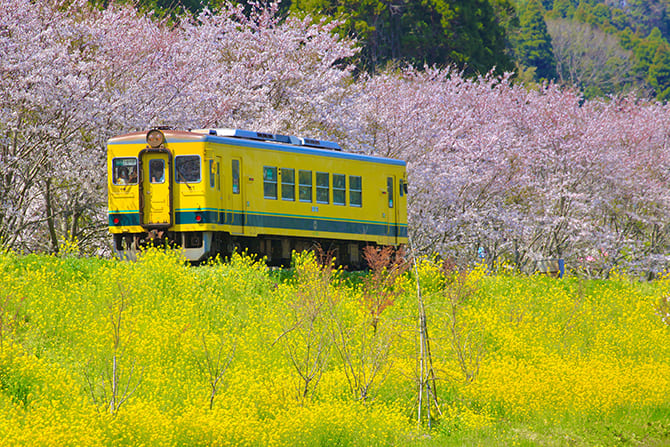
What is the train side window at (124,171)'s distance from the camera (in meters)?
16.2

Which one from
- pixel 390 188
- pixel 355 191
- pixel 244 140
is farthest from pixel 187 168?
pixel 390 188

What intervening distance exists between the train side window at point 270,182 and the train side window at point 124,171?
7.55ft

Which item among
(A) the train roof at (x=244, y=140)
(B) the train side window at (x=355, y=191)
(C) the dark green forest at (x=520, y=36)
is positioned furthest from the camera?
(C) the dark green forest at (x=520, y=36)

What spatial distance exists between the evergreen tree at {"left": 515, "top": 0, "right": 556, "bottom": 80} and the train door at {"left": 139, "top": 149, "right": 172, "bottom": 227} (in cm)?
4588

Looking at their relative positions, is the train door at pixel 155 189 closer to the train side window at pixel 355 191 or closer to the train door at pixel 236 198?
the train door at pixel 236 198

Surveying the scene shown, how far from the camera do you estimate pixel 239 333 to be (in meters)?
12.5

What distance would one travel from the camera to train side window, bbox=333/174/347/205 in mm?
18391

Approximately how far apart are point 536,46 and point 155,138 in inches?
1873

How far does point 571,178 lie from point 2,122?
1615 centimetres

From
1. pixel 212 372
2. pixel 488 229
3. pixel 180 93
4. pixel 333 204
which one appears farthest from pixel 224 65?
pixel 212 372

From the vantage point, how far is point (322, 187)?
59.3 ft

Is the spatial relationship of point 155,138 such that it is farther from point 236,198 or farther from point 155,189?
point 236,198

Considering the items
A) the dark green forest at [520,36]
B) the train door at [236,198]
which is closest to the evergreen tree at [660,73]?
the dark green forest at [520,36]

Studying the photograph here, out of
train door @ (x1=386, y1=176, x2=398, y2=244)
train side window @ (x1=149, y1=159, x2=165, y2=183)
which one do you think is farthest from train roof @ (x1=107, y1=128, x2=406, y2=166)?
train door @ (x1=386, y1=176, x2=398, y2=244)
